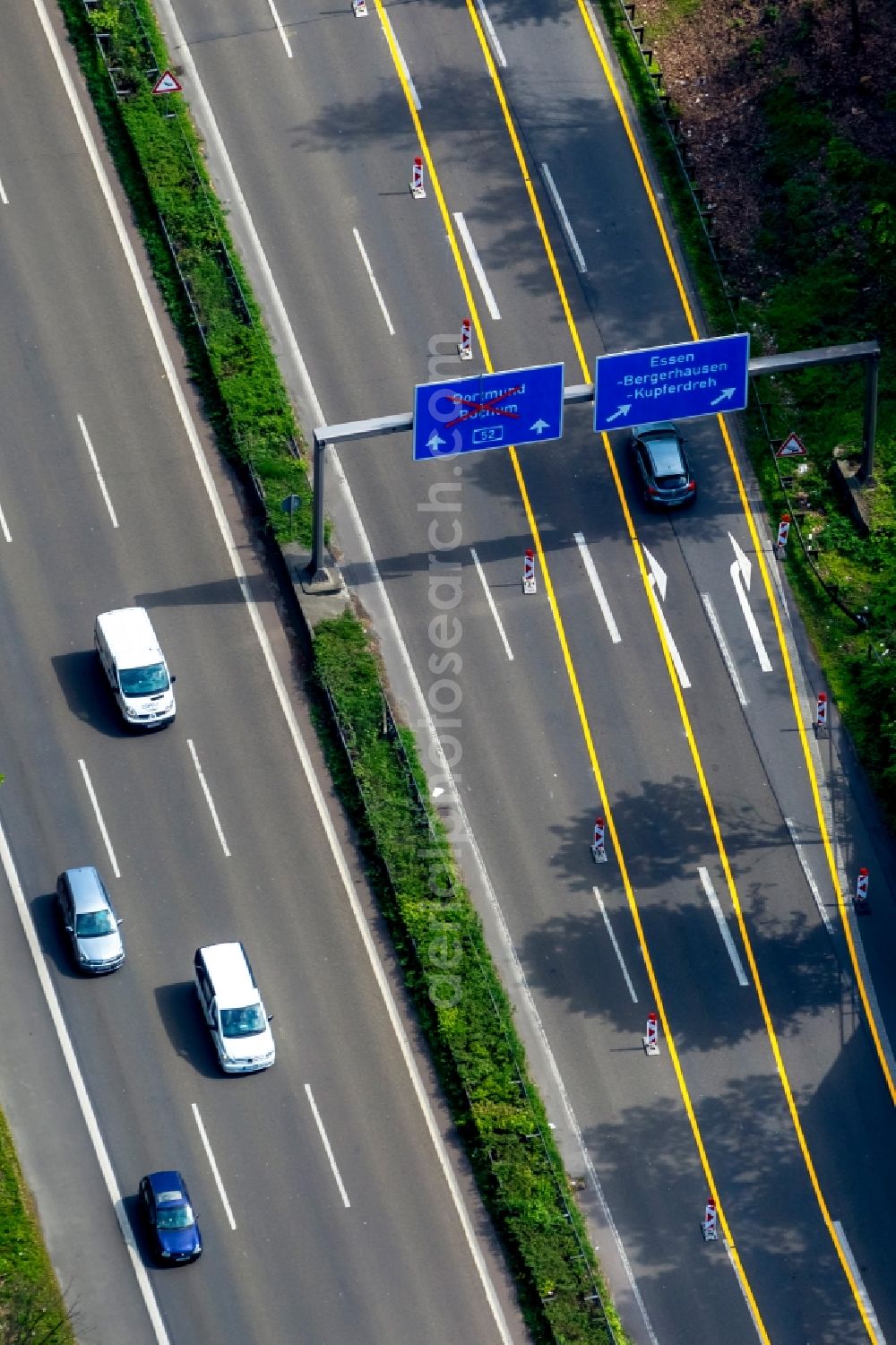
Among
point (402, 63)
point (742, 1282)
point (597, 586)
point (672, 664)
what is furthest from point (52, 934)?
point (402, 63)

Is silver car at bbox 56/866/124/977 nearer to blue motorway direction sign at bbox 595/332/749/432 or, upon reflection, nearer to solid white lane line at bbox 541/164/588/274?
blue motorway direction sign at bbox 595/332/749/432

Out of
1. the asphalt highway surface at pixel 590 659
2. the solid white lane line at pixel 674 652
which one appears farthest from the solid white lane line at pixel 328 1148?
the solid white lane line at pixel 674 652

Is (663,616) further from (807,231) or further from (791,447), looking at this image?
(807,231)

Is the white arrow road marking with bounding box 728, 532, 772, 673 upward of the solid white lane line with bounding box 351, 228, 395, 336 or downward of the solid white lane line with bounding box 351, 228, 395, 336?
downward

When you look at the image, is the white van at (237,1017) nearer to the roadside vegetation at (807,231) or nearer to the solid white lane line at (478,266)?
the roadside vegetation at (807,231)

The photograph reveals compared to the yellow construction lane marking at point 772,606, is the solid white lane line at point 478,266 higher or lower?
higher

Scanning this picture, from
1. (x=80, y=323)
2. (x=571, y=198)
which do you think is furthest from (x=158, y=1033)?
(x=571, y=198)

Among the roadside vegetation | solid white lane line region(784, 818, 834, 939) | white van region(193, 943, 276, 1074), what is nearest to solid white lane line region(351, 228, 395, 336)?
the roadside vegetation
